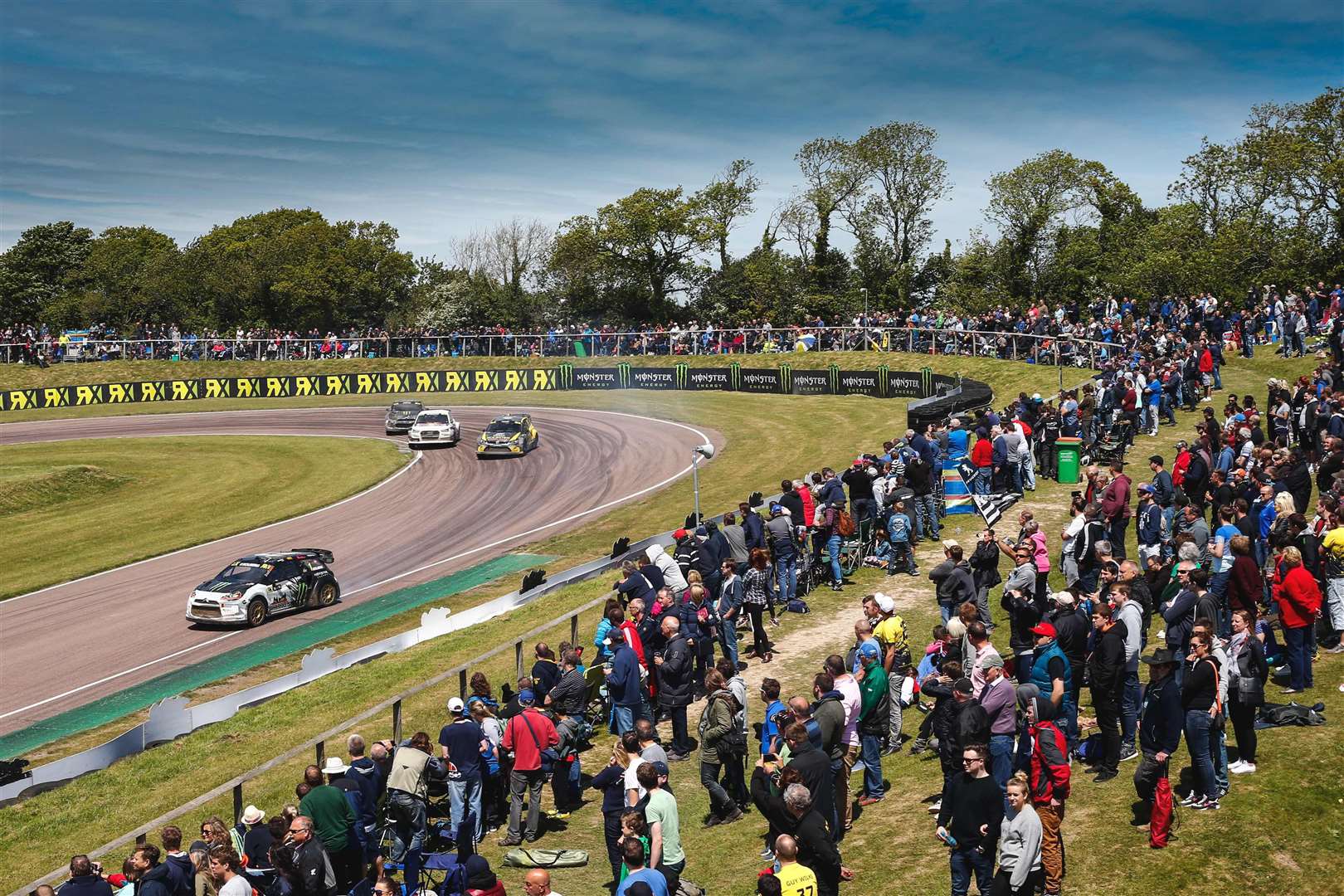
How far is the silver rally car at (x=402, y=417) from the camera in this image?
5197 centimetres

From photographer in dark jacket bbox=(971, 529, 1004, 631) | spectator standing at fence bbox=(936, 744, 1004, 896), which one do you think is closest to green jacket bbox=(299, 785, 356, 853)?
spectator standing at fence bbox=(936, 744, 1004, 896)

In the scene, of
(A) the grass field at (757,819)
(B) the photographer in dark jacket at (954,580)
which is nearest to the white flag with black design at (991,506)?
(A) the grass field at (757,819)

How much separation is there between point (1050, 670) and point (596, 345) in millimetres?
54394

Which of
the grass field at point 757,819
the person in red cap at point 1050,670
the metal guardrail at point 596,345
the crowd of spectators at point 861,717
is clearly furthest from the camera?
the metal guardrail at point 596,345

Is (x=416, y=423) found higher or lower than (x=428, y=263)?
lower

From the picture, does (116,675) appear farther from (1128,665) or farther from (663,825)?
(1128,665)

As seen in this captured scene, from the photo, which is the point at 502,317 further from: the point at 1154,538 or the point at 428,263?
the point at 1154,538

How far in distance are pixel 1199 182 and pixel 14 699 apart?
62084mm

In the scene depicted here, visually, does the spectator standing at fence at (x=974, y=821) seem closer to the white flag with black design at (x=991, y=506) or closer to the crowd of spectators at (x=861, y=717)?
the crowd of spectators at (x=861, y=717)

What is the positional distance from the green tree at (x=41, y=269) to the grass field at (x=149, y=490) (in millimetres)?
64382

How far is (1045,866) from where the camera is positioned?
995 cm

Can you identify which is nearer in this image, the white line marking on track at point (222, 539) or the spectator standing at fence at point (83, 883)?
the spectator standing at fence at point (83, 883)

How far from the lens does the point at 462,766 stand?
1198 centimetres

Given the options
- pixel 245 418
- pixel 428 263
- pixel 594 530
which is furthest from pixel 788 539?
pixel 428 263
